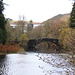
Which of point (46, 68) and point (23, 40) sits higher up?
point (23, 40)

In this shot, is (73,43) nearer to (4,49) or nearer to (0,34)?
(0,34)

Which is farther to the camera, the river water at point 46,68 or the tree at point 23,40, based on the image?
the tree at point 23,40

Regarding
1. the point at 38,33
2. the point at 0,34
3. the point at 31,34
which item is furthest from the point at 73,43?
the point at 31,34

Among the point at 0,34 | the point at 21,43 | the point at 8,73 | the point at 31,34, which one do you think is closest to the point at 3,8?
the point at 0,34

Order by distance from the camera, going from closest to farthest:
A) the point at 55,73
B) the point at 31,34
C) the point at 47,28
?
the point at 55,73 < the point at 47,28 < the point at 31,34

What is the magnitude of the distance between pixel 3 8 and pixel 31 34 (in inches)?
1529

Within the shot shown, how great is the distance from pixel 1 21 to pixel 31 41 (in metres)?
25.2

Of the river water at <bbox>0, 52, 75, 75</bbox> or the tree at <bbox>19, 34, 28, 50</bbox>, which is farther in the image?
the tree at <bbox>19, 34, 28, 50</bbox>

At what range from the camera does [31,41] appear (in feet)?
183

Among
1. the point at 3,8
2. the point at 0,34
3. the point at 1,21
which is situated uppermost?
the point at 3,8

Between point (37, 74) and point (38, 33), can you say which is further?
point (38, 33)

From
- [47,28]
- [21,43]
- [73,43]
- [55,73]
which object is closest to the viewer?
[73,43]

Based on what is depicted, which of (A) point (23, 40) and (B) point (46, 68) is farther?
(A) point (23, 40)

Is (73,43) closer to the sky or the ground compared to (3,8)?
closer to the ground
